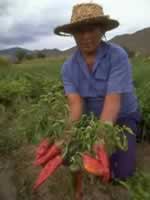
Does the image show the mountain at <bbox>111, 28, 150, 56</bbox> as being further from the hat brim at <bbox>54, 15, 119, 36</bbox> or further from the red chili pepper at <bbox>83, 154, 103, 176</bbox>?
the red chili pepper at <bbox>83, 154, 103, 176</bbox>

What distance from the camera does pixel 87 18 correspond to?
2738mm

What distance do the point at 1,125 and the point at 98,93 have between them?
1.41m

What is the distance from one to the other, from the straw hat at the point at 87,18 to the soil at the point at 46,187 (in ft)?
2.79

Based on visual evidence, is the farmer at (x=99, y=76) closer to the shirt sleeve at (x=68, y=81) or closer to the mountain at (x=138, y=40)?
the shirt sleeve at (x=68, y=81)

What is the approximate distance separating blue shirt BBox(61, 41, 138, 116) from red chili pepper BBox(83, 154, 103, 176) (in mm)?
733

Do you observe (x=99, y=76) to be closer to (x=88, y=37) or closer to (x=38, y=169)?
(x=88, y=37)

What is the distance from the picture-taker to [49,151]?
2326 mm

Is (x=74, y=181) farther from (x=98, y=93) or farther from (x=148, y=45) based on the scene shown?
(x=148, y=45)

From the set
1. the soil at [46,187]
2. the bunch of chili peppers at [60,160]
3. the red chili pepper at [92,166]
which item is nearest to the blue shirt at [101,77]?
the soil at [46,187]

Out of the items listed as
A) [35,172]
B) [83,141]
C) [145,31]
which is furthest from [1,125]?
[145,31]

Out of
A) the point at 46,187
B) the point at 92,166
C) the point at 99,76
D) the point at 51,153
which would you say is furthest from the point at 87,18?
the point at 46,187

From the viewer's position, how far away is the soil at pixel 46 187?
2959 millimetres

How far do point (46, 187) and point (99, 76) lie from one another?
0.77 m

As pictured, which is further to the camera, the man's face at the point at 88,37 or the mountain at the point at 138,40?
the mountain at the point at 138,40
